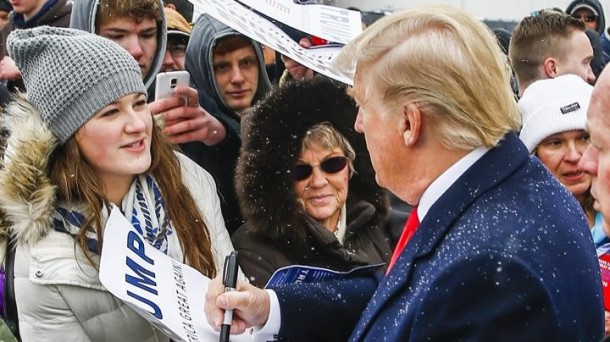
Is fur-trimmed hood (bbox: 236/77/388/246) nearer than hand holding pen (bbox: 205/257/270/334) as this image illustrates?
No

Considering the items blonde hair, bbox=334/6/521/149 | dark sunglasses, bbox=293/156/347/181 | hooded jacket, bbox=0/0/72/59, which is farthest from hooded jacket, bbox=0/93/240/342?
hooded jacket, bbox=0/0/72/59

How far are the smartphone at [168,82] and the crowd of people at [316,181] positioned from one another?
1.2 inches

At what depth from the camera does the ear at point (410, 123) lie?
1949mm

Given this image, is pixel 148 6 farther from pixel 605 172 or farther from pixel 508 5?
pixel 508 5

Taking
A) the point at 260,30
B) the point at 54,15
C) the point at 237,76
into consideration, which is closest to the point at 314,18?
the point at 260,30

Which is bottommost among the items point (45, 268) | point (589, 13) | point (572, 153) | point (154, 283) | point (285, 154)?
point (45, 268)

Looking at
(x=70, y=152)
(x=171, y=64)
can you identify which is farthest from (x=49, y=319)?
(x=171, y=64)

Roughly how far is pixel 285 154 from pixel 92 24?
3.24 ft

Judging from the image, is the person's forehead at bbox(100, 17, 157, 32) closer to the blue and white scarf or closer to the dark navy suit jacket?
the blue and white scarf

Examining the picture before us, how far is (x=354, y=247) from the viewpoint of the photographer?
3262mm

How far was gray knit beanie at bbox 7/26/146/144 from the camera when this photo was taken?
2691 millimetres

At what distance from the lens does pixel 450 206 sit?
196 cm

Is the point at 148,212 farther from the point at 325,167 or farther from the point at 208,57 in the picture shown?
the point at 208,57

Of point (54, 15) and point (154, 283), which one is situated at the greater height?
point (54, 15)
